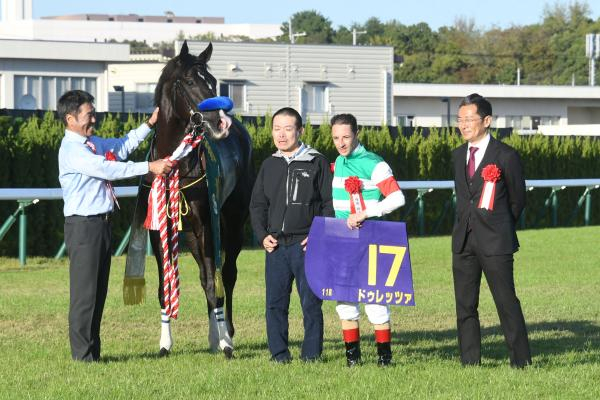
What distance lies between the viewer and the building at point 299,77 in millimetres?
54094

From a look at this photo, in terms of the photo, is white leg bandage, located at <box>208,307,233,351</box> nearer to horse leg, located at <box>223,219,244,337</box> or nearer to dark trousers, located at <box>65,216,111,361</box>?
dark trousers, located at <box>65,216,111,361</box>

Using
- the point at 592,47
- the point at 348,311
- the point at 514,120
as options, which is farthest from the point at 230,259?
the point at 592,47

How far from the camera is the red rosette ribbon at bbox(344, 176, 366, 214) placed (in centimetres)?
856

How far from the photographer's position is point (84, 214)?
9.16 meters

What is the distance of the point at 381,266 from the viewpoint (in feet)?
28.6

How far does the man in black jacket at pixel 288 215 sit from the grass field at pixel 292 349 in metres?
0.28

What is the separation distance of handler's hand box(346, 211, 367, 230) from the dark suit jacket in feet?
2.51

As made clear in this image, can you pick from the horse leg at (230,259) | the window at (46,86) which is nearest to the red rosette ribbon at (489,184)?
the horse leg at (230,259)

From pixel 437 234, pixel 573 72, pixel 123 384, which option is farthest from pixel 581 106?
pixel 123 384

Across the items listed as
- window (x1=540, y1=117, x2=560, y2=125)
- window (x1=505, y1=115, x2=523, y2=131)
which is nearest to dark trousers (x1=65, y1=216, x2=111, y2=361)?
window (x1=505, y1=115, x2=523, y2=131)

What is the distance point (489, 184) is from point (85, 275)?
9.82 ft

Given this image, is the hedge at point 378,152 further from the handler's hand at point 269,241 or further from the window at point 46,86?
the window at point 46,86

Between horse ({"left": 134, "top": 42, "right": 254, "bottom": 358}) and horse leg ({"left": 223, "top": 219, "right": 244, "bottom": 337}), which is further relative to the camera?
horse leg ({"left": 223, "top": 219, "right": 244, "bottom": 337})

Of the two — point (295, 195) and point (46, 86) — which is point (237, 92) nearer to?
point (46, 86)
